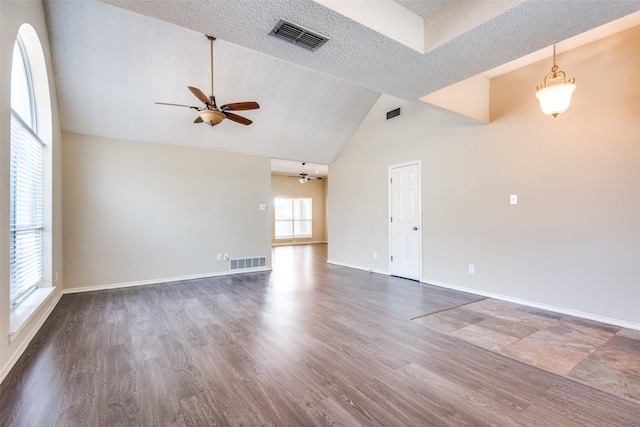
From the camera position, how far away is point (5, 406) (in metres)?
1.84

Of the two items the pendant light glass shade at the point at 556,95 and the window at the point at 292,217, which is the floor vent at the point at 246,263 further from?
the pendant light glass shade at the point at 556,95

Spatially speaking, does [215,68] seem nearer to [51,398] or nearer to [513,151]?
[51,398]

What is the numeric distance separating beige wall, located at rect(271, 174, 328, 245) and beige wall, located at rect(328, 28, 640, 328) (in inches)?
259

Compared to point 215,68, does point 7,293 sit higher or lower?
lower

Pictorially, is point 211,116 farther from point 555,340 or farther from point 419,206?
point 555,340

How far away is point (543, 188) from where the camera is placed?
3742 millimetres

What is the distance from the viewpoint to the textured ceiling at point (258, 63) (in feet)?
6.21

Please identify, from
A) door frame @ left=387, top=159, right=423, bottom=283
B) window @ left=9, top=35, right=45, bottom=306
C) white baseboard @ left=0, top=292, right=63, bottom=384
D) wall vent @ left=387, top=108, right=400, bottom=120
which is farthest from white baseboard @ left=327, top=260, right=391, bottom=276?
window @ left=9, top=35, right=45, bottom=306

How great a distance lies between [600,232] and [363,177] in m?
3.96

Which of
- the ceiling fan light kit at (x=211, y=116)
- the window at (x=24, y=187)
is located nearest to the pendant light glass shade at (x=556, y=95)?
the ceiling fan light kit at (x=211, y=116)

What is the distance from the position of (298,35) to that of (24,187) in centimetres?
322

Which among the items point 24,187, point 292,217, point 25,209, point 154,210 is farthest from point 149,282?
point 292,217

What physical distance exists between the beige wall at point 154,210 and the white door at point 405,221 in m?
2.73

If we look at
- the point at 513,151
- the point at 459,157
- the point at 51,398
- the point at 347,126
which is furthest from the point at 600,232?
the point at 51,398
